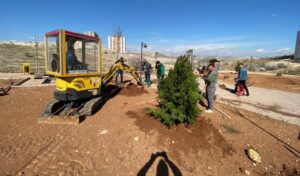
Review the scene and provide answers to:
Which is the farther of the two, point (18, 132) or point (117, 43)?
point (117, 43)

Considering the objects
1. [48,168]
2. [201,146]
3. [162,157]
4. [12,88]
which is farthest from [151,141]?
[12,88]

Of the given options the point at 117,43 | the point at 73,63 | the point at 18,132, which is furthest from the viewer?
the point at 117,43

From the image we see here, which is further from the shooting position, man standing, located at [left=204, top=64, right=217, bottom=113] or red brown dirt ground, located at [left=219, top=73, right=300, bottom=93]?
A: red brown dirt ground, located at [left=219, top=73, right=300, bottom=93]

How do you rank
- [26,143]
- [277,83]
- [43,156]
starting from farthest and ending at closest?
[277,83] → [26,143] → [43,156]

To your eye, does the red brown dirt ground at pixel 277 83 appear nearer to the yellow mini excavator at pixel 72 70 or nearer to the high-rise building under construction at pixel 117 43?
the high-rise building under construction at pixel 117 43

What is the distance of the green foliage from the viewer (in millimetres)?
4996

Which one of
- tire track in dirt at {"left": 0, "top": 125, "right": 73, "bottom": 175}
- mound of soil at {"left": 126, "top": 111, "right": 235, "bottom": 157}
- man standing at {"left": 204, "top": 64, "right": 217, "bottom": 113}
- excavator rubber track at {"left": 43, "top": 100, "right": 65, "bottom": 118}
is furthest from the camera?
man standing at {"left": 204, "top": 64, "right": 217, "bottom": 113}

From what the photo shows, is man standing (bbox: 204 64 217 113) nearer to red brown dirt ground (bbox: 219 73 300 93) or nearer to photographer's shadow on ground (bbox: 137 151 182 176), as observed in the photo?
photographer's shadow on ground (bbox: 137 151 182 176)

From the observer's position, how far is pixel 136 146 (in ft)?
14.7

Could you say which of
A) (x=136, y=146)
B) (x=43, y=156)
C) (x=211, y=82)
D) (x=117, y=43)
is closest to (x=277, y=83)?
(x=211, y=82)

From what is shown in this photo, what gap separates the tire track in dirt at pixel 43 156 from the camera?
3.44m

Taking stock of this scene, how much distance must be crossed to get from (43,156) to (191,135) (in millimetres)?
3474

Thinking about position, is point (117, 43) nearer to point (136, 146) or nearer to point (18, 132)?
point (18, 132)

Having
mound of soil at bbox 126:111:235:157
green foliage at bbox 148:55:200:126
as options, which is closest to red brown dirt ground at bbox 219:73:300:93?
mound of soil at bbox 126:111:235:157
